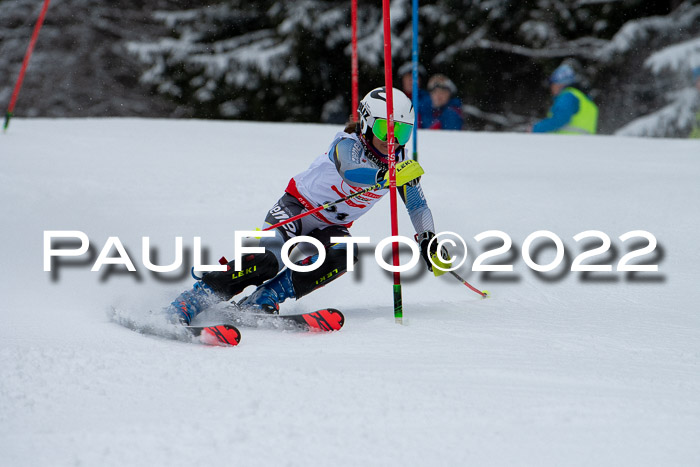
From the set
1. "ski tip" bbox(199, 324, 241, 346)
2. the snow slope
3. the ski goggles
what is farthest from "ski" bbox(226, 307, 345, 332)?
the ski goggles

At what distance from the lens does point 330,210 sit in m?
3.69

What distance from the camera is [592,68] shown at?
12.9m

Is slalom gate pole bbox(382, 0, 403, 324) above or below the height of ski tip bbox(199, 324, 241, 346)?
above

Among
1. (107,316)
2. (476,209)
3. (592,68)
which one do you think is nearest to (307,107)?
(592,68)

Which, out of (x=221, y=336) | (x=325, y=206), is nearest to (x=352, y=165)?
(x=325, y=206)

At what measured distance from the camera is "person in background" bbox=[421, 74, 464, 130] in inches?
289

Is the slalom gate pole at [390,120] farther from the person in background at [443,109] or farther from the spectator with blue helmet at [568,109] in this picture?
the person in background at [443,109]

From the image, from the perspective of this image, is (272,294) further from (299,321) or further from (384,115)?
(384,115)

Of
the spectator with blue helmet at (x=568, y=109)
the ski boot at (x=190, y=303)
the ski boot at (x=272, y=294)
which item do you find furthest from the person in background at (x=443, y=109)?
the ski boot at (x=190, y=303)

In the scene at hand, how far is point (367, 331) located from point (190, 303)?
801mm

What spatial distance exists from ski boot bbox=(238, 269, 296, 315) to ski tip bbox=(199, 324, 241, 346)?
2.40 ft

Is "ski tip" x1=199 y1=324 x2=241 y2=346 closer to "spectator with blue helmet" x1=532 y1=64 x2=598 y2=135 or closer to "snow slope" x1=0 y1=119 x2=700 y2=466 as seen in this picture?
"snow slope" x1=0 y1=119 x2=700 y2=466

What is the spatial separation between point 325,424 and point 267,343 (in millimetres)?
996

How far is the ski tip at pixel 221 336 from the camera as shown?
2.72m
